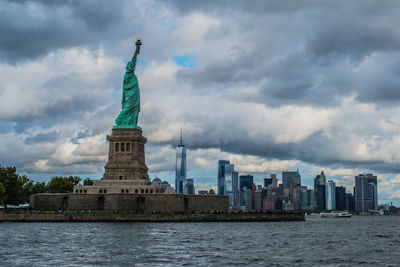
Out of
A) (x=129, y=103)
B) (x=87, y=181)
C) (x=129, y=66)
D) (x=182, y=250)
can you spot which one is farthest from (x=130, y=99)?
(x=182, y=250)

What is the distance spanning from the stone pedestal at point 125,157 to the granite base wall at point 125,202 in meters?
9.14

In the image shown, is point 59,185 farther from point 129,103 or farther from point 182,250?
point 182,250

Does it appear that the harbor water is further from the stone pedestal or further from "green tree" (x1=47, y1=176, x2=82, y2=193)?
"green tree" (x1=47, y1=176, x2=82, y2=193)

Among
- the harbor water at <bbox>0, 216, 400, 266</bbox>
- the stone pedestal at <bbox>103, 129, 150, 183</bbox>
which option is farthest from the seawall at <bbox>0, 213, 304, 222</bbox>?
the harbor water at <bbox>0, 216, 400, 266</bbox>

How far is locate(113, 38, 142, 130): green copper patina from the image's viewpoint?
130 meters

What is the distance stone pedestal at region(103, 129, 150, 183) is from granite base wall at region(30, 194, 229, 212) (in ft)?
30.0

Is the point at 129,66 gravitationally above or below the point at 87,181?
above

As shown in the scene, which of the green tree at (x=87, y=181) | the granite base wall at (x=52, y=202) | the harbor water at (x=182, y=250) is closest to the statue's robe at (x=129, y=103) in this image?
the granite base wall at (x=52, y=202)

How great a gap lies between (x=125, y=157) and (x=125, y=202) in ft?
51.1

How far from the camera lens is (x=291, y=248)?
207ft

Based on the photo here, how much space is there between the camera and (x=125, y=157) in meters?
126

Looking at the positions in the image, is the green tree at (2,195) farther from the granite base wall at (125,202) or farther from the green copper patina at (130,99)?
the green copper patina at (130,99)

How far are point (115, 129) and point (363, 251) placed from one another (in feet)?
258

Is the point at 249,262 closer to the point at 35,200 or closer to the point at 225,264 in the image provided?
the point at 225,264
